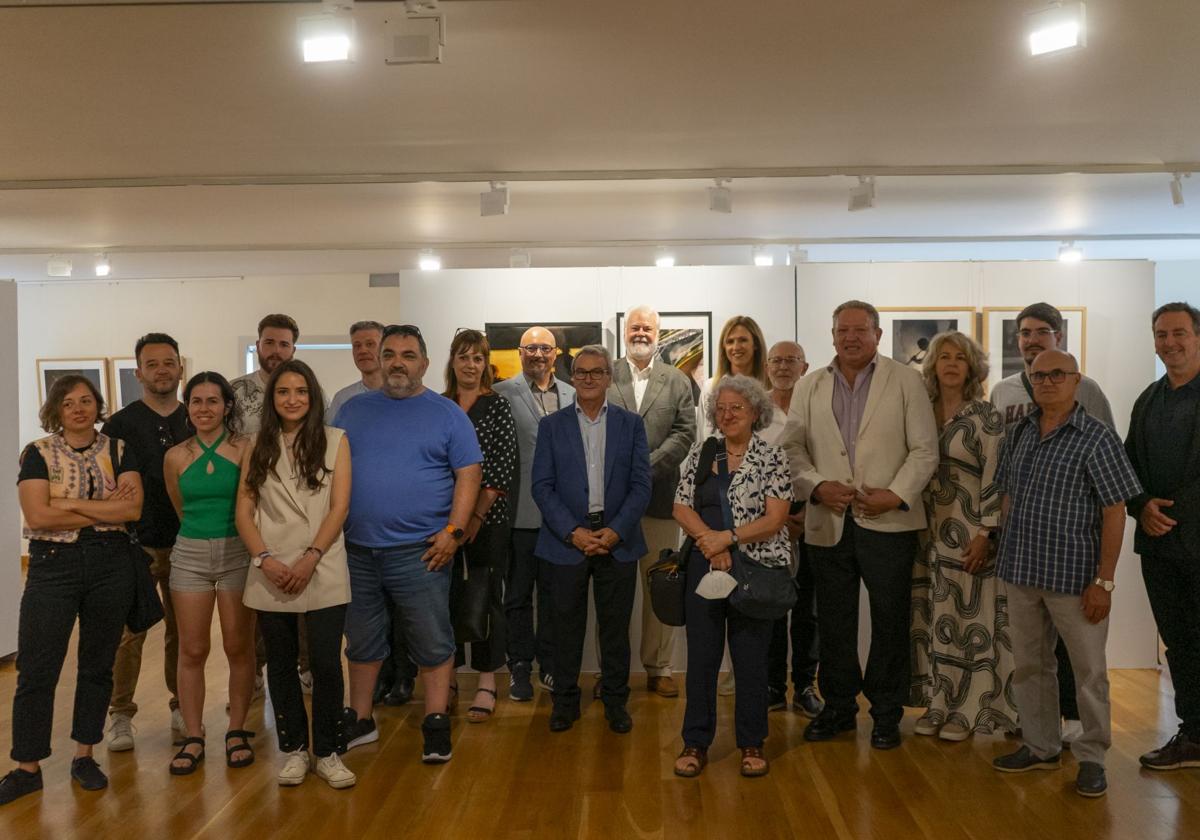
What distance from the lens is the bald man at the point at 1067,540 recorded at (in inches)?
163

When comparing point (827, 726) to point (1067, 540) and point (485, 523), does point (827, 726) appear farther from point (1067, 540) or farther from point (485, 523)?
point (485, 523)

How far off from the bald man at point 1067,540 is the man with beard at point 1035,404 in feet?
1.89

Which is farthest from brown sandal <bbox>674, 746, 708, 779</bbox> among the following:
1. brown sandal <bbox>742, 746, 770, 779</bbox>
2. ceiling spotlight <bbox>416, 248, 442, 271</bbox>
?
ceiling spotlight <bbox>416, 248, 442, 271</bbox>

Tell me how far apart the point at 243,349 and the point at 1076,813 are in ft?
33.9

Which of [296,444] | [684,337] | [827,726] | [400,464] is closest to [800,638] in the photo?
[827,726]

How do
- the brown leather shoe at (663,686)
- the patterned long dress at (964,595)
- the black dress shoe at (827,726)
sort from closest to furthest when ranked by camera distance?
the patterned long dress at (964,595)
the black dress shoe at (827,726)
the brown leather shoe at (663,686)

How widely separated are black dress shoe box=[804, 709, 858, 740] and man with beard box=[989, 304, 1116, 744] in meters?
0.99

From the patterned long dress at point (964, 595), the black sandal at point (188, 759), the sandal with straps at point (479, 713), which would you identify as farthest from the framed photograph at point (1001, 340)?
the black sandal at point (188, 759)

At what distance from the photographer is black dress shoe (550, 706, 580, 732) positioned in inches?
202

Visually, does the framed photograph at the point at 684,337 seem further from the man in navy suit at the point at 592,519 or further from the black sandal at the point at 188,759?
the black sandal at the point at 188,759

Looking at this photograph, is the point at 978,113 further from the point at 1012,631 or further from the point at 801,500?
the point at 1012,631

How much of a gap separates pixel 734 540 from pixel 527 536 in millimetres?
1594

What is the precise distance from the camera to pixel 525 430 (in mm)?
5773

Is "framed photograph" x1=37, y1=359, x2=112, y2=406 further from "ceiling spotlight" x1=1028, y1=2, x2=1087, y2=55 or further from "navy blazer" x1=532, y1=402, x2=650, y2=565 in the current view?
"ceiling spotlight" x1=1028, y1=2, x2=1087, y2=55
